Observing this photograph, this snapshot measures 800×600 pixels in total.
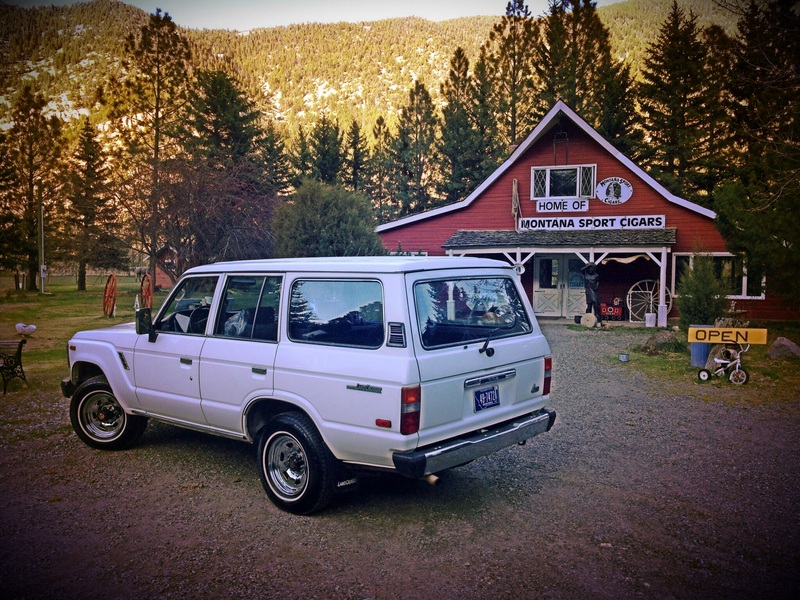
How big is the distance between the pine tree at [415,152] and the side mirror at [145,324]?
1515 inches

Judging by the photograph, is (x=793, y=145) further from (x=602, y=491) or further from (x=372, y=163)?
(x=372, y=163)

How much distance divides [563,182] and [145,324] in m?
19.3

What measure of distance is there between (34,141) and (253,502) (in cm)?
3675

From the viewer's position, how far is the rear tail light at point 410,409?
411 centimetres

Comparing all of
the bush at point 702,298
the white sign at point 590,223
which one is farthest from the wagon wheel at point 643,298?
the bush at point 702,298

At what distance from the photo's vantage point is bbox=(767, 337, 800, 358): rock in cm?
1266

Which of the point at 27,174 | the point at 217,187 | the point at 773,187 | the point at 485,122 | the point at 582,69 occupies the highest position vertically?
the point at 582,69

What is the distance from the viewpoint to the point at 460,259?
5035 mm

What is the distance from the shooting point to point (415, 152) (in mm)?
43844

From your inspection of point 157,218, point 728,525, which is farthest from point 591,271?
point 728,525

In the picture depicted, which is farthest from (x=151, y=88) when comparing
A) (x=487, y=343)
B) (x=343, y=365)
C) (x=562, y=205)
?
(x=487, y=343)

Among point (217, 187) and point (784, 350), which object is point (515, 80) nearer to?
point (217, 187)

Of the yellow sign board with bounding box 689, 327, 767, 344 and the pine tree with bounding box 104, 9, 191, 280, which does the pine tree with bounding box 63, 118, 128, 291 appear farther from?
the yellow sign board with bounding box 689, 327, 767, 344

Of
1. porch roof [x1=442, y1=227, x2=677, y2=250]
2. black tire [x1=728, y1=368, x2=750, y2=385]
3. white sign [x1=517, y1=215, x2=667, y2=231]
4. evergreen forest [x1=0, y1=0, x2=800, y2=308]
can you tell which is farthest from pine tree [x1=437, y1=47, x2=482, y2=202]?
black tire [x1=728, y1=368, x2=750, y2=385]
